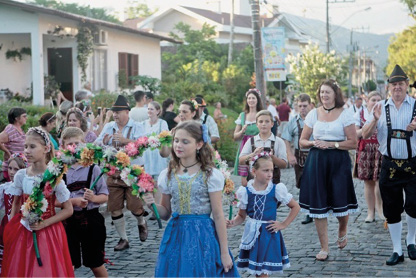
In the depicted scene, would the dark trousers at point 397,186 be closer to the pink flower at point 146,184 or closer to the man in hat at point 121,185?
the man in hat at point 121,185

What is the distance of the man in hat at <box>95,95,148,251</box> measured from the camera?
916cm

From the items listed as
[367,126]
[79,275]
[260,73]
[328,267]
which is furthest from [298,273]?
[260,73]

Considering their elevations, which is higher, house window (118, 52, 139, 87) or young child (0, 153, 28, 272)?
house window (118, 52, 139, 87)

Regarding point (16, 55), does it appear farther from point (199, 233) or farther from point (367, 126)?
point (199, 233)

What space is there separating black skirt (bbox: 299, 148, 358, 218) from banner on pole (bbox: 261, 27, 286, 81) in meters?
14.1

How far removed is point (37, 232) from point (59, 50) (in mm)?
21079

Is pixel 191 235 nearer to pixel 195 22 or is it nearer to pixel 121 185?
pixel 121 185

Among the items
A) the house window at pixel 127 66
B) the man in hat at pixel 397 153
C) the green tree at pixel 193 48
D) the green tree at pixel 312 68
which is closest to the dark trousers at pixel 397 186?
the man in hat at pixel 397 153

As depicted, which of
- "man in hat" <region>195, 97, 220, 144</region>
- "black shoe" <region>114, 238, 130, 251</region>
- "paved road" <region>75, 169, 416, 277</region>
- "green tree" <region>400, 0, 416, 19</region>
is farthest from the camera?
"green tree" <region>400, 0, 416, 19</region>

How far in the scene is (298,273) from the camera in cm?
767

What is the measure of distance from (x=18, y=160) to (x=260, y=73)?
13313 millimetres

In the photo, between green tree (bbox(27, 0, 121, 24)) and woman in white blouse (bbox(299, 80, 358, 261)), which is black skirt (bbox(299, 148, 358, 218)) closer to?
woman in white blouse (bbox(299, 80, 358, 261))

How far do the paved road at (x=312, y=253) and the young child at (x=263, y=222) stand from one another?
117 cm

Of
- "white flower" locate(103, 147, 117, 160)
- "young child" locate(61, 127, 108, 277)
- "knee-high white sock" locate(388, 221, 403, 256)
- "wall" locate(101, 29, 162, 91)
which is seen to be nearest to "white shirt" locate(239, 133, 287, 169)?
"knee-high white sock" locate(388, 221, 403, 256)
